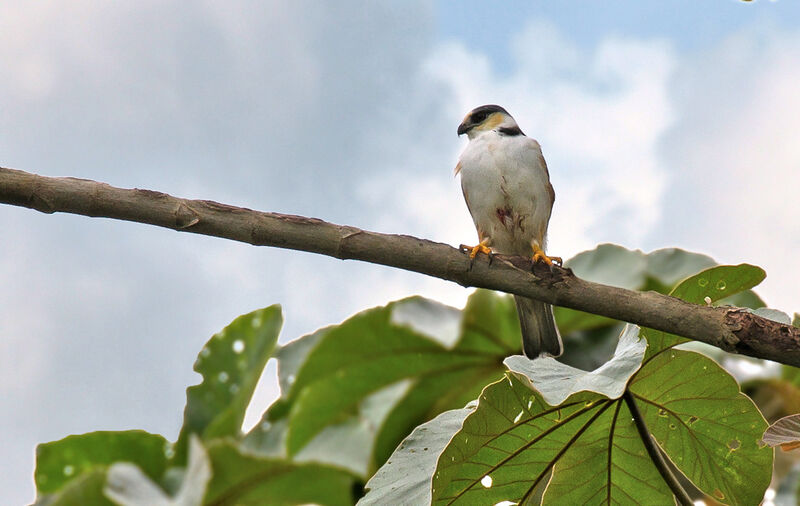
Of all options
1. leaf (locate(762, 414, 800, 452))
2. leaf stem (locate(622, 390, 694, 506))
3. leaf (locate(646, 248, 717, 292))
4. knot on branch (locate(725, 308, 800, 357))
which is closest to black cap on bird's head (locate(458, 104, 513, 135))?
leaf (locate(646, 248, 717, 292))

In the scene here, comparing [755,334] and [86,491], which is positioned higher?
[755,334]

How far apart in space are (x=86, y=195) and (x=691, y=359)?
1.31m

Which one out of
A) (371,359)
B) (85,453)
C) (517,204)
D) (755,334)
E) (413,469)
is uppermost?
(517,204)

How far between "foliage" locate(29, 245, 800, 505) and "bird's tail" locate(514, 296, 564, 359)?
228mm

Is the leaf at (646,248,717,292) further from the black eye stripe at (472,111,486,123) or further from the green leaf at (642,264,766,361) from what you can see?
the green leaf at (642,264,766,361)

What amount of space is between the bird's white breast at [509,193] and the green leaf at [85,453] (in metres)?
2.53

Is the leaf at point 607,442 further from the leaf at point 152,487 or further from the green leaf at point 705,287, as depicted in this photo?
the leaf at point 152,487

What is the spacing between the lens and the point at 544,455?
1833mm

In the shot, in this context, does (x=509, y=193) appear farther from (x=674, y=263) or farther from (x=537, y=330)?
(x=674, y=263)

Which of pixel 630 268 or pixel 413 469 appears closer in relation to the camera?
pixel 413 469

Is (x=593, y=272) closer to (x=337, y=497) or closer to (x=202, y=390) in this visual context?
(x=337, y=497)

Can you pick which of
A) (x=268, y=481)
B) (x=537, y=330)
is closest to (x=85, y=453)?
(x=268, y=481)

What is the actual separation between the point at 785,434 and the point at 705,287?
39 cm

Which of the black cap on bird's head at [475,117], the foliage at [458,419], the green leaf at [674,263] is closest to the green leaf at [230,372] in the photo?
the foliage at [458,419]
